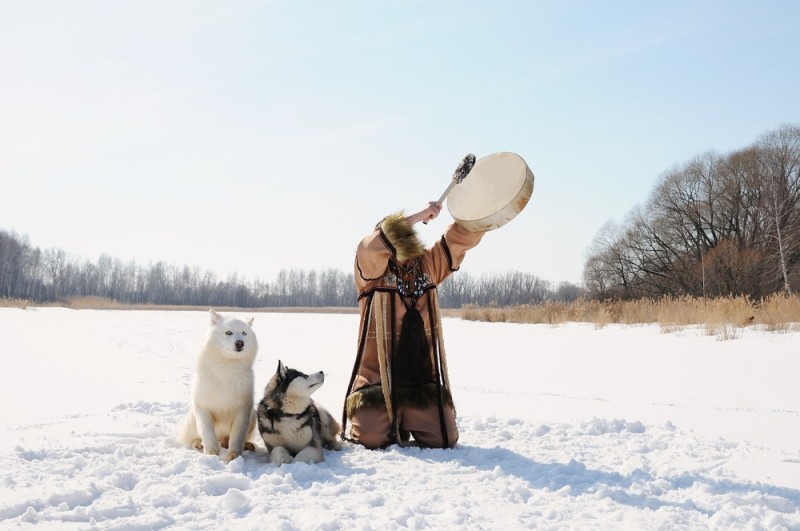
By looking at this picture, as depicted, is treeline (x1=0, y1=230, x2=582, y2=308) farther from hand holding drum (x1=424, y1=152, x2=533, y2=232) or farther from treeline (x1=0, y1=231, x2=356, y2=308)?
hand holding drum (x1=424, y1=152, x2=533, y2=232)

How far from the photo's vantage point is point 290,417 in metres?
3.46

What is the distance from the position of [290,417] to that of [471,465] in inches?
44.0

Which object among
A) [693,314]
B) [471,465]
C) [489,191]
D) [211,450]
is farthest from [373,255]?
[693,314]

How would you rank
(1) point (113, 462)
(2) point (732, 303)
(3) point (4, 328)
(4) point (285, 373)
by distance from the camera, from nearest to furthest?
(1) point (113, 462), (4) point (285, 373), (2) point (732, 303), (3) point (4, 328)

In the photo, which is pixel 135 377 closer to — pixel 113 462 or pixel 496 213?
pixel 113 462

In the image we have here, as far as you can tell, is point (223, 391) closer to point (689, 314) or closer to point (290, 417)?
point (290, 417)

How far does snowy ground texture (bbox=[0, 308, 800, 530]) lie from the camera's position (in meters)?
2.47

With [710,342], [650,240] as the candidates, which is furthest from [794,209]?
[710,342]

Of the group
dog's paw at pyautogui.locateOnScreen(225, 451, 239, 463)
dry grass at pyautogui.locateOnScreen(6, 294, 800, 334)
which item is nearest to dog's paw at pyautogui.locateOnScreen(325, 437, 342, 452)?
dog's paw at pyautogui.locateOnScreen(225, 451, 239, 463)

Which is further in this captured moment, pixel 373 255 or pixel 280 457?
pixel 373 255

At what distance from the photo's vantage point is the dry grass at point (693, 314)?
10.9m

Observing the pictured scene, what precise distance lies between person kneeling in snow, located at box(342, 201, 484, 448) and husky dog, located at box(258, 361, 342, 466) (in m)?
0.50

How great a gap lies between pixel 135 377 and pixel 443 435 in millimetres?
5153

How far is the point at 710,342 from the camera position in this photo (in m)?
9.85
